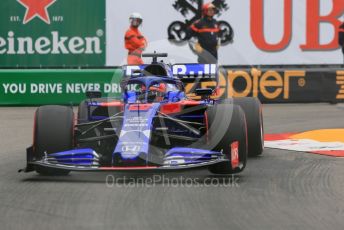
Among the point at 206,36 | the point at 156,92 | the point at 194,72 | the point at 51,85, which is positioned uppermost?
the point at 206,36

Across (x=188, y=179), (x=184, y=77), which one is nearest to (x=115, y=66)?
(x=184, y=77)

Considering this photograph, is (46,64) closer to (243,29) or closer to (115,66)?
(115,66)

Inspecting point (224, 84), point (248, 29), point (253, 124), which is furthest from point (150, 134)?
point (248, 29)

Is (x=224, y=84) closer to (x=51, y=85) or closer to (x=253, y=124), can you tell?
(x=51, y=85)

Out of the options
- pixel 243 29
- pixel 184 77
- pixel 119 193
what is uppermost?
pixel 243 29

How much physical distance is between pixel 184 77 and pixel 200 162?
3938mm

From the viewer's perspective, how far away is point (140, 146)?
337 inches

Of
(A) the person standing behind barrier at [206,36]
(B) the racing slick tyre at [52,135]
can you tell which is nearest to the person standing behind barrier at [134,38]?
(A) the person standing behind barrier at [206,36]

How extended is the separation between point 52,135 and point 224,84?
10.7 metres

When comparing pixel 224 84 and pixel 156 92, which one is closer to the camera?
pixel 156 92

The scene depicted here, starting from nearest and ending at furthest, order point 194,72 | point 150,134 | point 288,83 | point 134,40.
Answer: point 150,134 < point 194,72 < point 134,40 < point 288,83

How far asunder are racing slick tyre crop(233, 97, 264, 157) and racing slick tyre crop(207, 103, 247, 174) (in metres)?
1.35

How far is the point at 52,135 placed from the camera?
9031 millimetres

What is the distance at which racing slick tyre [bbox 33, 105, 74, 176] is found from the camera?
899cm
